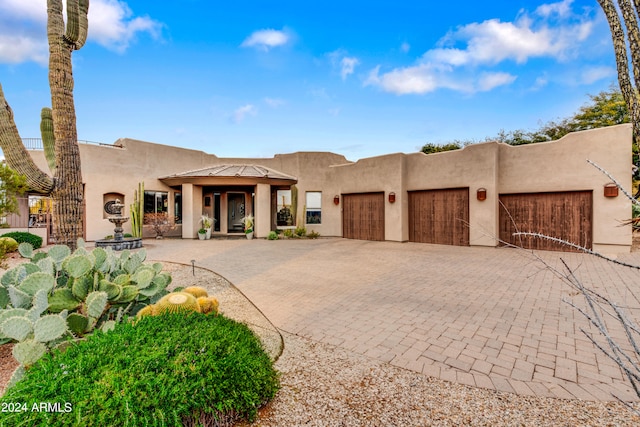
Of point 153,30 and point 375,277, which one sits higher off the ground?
point 153,30

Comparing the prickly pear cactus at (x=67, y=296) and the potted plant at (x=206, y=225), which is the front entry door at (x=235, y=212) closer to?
the potted plant at (x=206, y=225)

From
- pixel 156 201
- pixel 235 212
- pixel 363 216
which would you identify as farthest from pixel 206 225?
pixel 363 216

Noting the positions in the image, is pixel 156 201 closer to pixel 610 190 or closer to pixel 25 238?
pixel 25 238

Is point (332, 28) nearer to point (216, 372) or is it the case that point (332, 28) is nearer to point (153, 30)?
point (153, 30)

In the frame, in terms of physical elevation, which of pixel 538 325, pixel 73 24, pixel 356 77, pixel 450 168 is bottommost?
pixel 538 325

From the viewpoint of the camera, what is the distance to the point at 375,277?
7000 millimetres

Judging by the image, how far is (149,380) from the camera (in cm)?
183

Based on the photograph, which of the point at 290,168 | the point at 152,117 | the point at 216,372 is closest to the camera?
the point at 216,372

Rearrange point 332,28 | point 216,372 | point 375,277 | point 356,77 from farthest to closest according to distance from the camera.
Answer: point 356,77, point 332,28, point 375,277, point 216,372

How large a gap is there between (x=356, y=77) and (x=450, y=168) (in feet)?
19.9

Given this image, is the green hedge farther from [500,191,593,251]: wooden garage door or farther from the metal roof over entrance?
the metal roof over entrance

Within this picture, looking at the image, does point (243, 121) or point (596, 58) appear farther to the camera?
point (243, 121)

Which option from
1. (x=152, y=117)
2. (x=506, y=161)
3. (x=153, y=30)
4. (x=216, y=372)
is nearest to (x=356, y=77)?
(x=506, y=161)

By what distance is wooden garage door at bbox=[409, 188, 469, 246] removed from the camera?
1223 centimetres
